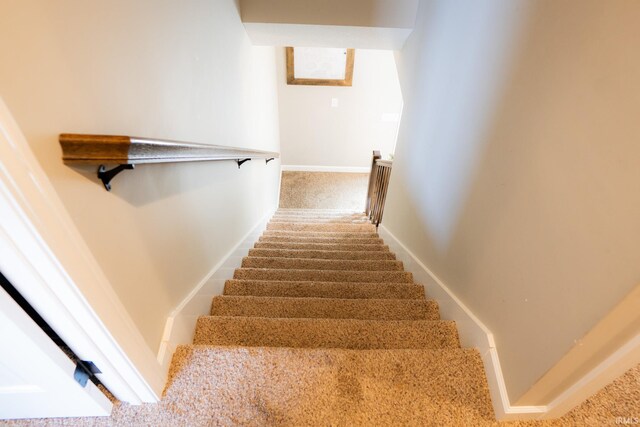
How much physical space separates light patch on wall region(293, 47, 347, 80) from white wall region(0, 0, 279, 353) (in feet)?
9.60

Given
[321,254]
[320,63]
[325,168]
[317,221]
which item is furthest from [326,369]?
[325,168]

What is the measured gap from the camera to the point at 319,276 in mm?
1706

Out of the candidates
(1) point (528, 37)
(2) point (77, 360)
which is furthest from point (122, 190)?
(1) point (528, 37)

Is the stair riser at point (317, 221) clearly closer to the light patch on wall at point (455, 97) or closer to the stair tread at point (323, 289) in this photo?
the light patch on wall at point (455, 97)

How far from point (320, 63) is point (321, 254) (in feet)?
12.1

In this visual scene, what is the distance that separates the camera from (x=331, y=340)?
106 cm

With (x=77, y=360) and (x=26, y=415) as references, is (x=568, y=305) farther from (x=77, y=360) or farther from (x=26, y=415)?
(x=26, y=415)

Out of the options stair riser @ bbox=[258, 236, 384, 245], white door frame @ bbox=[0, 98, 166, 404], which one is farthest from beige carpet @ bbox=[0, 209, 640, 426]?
stair riser @ bbox=[258, 236, 384, 245]

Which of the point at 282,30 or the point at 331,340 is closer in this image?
the point at 331,340

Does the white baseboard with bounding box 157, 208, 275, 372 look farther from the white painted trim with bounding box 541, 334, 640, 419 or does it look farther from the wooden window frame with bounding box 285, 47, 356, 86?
the wooden window frame with bounding box 285, 47, 356, 86

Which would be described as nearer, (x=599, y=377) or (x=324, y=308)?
(x=599, y=377)

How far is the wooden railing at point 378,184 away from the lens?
2885 mm

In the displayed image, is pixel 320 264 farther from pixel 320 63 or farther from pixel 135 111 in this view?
pixel 320 63

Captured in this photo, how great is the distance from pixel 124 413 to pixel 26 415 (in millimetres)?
260
